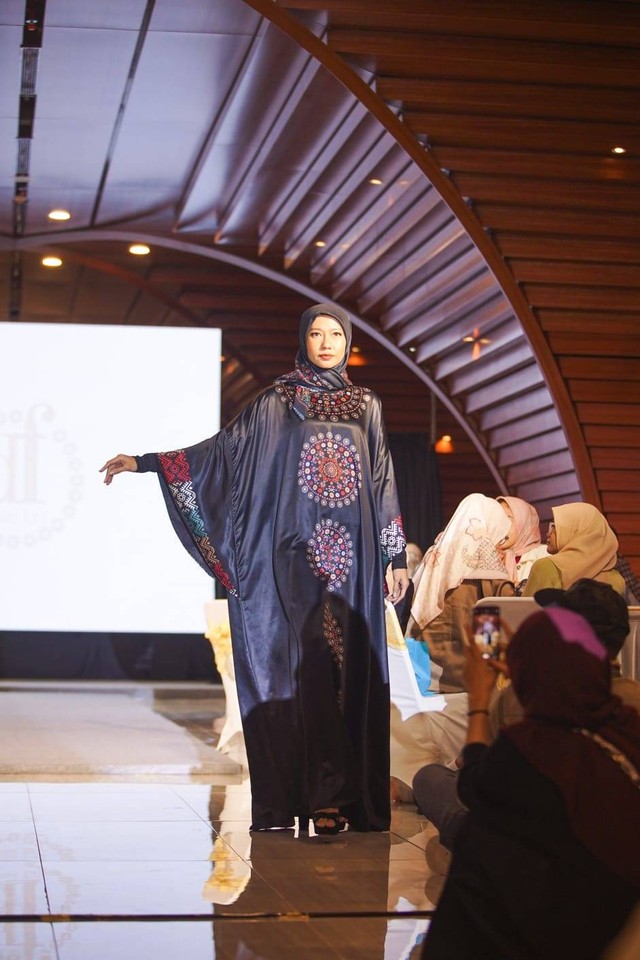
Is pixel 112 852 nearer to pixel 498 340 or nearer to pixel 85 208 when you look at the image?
pixel 498 340

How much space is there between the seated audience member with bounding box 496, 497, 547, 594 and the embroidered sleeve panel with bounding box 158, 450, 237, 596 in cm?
170

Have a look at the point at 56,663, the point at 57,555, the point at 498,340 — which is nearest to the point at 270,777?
the point at 498,340

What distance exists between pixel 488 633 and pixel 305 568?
5.62 feet

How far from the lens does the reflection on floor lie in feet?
7.25

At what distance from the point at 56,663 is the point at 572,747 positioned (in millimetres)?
9510

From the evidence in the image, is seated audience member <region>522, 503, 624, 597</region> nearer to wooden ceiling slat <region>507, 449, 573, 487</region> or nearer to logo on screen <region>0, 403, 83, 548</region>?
wooden ceiling slat <region>507, 449, 573, 487</region>

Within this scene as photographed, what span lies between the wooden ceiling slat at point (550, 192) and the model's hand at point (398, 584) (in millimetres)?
3168

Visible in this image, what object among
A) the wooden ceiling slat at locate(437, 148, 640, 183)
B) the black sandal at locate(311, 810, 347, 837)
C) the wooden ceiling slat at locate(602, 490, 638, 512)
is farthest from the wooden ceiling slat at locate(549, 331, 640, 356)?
the black sandal at locate(311, 810, 347, 837)

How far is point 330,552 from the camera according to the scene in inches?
137

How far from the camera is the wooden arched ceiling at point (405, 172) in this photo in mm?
5805

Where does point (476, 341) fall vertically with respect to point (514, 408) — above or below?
above

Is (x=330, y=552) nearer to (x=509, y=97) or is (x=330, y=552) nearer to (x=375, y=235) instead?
(x=509, y=97)

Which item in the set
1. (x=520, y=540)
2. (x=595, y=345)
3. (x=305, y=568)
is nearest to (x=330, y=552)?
(x=305, y=568)

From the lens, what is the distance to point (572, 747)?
5.40ft
